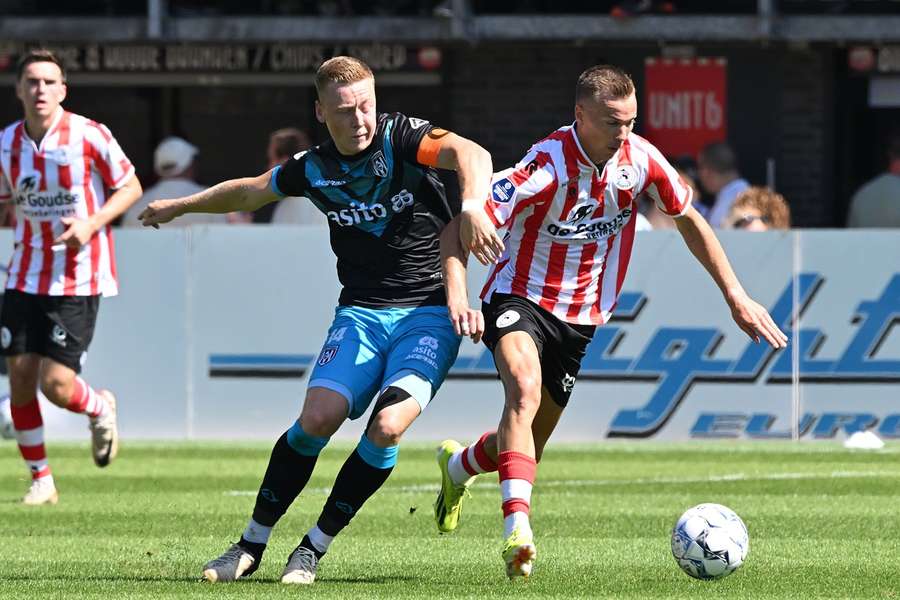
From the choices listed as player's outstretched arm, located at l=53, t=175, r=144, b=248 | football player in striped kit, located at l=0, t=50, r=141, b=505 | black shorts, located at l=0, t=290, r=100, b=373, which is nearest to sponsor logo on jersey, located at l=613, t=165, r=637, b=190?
player's outstretched arm, located at l=53, t=175, r=144, b=248

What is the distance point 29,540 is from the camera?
28.5 ft

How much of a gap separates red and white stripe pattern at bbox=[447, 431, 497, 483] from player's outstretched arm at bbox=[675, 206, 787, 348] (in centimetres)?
136

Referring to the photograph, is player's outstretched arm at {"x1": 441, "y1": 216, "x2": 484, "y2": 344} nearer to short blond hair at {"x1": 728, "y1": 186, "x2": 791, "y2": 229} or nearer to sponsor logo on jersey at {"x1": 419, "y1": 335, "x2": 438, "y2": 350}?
sponsor logo on jersey at {"x1": 419, "y1": 335, "x2": 438, "y2": 350}

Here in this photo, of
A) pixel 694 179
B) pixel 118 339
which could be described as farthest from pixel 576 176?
pixel 694 179

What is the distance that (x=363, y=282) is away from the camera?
7457 millimetres

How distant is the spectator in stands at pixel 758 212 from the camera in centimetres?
1396

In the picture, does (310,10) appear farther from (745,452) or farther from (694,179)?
(745,452)

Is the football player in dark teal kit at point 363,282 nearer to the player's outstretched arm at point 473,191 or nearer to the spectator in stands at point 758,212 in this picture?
the player's outstretched arm at point 473,191

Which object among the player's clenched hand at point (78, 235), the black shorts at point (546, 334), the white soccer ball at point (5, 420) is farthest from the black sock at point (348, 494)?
the white soccer ball at point (5, 420)

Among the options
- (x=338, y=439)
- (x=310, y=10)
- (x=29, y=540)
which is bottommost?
(x=338, y=439)

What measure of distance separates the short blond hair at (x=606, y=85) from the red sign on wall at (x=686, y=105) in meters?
11.4

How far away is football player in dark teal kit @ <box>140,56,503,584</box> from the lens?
7.10 meters

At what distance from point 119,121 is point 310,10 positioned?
2708mm

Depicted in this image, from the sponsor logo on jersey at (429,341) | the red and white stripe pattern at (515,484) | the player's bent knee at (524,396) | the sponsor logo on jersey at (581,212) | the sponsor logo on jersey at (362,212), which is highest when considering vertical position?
the sponsor logo on jersey at (362,212)
